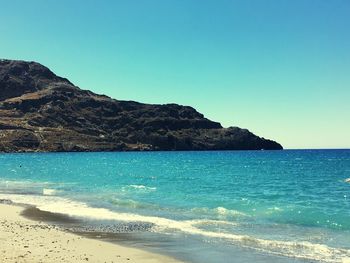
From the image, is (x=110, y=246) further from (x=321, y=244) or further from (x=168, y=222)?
(x=321, y=244)

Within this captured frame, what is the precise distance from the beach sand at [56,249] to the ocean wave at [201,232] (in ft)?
17.0

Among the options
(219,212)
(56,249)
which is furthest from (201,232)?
(219,212)

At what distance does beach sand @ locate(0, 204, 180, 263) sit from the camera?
17031 mm

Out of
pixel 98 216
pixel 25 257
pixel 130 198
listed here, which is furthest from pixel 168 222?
pixel 130 198

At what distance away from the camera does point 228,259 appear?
1795cm

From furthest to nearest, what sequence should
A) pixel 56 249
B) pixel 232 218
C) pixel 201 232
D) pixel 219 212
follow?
1. pixel 219 212
2. pixel 232 218
3. pixel 201 232
4. pixel 56 249

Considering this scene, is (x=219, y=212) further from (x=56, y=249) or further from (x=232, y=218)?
Result: (x=56, y=249)

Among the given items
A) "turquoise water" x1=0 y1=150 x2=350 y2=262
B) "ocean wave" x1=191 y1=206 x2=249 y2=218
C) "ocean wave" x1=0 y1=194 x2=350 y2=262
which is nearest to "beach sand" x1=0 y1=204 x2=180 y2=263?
"turquoise water" x1=0 y1=150 x2=350 y2=262

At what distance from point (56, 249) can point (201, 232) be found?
8.53m

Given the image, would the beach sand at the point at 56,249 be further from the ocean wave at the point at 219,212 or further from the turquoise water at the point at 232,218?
the ocean wave at the point at 219,212

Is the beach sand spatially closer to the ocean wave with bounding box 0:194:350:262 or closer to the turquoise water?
the turquoise water

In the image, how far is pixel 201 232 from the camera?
80.0 ft

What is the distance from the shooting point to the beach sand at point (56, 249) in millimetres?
17031

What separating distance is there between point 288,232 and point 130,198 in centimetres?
2101
